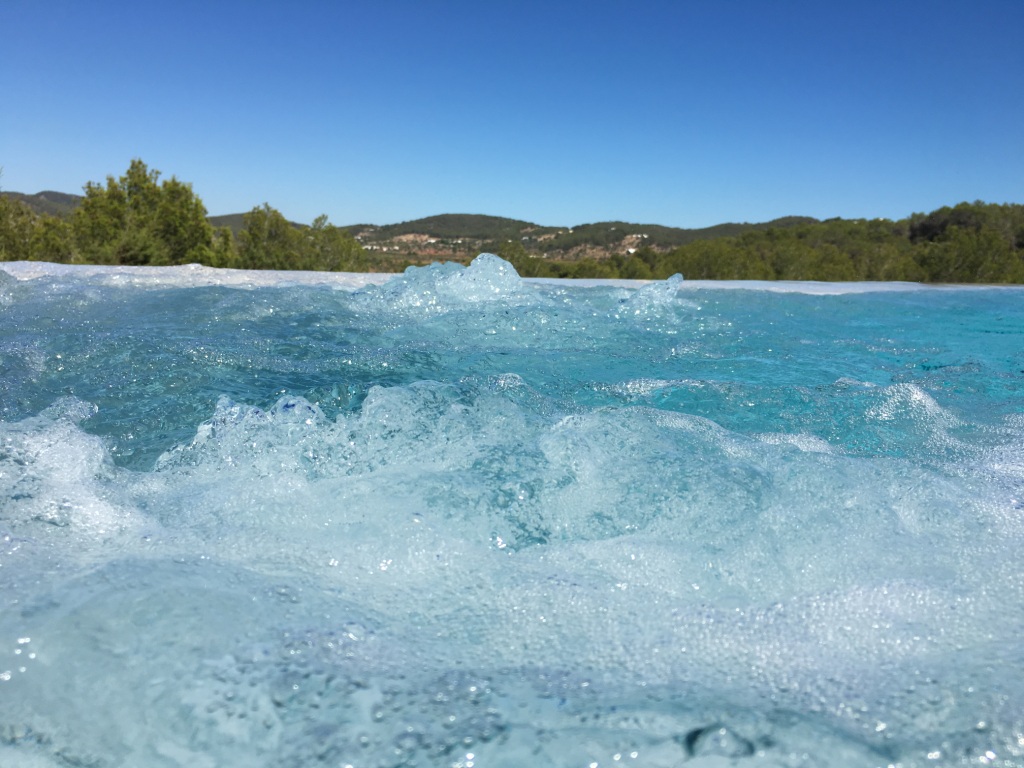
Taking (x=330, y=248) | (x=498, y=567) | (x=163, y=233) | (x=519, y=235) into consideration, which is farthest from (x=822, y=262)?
(x=519, y=235)

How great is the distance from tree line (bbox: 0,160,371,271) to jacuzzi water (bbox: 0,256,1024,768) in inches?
290

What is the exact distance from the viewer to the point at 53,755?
79 cm

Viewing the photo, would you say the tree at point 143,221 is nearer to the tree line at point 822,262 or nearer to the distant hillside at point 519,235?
the tree line at point 822,262

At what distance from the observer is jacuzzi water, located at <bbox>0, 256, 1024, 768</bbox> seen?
820mm

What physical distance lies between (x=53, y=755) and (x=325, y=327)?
2.83m

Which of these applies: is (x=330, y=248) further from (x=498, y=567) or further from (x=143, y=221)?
(x=498, y=567)

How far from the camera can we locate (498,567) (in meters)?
1.23

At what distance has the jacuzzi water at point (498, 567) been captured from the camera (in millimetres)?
820

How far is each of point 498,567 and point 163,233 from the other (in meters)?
10.5

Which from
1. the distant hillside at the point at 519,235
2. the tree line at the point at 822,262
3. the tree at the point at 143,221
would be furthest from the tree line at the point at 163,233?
the distant hillside at the point at 519,235

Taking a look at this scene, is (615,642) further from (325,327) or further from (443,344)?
(325,327)

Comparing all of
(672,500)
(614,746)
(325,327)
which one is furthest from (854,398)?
(325,327)

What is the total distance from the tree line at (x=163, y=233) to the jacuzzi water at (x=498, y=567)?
7361 mm

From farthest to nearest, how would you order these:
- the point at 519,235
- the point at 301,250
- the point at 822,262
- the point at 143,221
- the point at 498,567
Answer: the point at 519,235, the point at 822,262, the point at 301,250, the point at 143,221, the point at 498,567
